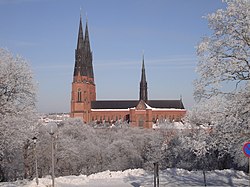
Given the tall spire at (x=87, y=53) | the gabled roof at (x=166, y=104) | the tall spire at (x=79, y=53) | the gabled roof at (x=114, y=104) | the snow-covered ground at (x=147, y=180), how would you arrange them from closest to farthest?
the snow-covered ground at (x=147, y=180), the tall spire at (x=79, y=53), the tall spire at (x=87, y=53), the gabled roof at (x=114, y=104), the gabled roof at (x=166, y=104)

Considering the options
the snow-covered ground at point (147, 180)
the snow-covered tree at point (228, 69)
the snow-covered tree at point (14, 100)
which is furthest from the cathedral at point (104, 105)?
the snow-covered tree at point (228, 69)

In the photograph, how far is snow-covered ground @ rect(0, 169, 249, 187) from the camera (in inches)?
630

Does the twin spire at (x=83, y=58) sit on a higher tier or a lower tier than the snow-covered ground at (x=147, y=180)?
higher

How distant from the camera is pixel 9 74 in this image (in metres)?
14.1

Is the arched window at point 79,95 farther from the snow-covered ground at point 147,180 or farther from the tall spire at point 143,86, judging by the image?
the snow-covered ground at point 147,180

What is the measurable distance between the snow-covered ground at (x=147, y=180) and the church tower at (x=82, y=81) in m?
62.4

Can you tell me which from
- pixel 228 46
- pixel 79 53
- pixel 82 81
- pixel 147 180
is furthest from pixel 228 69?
pixel 82 81

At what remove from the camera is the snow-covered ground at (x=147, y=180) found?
16.0m

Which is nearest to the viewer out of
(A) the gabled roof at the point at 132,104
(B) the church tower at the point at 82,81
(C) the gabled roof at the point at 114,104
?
(B) the church tower at the point at 82,81

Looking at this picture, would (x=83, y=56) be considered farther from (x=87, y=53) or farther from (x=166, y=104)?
(x=166, y=104)

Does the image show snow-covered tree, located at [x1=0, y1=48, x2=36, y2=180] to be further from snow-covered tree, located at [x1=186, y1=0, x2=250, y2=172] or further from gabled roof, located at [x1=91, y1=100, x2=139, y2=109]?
gabled roof, located at [x1=91, y1=100, x2=139, y2=109]

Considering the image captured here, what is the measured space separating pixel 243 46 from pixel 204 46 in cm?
114

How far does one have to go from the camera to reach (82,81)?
83.8m

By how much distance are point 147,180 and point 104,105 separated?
254 ft
